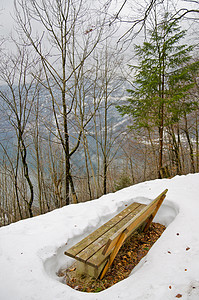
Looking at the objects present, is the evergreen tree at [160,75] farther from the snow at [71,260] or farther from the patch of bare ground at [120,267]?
the patch of bare ground at [120,267]

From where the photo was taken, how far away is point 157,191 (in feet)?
15.0

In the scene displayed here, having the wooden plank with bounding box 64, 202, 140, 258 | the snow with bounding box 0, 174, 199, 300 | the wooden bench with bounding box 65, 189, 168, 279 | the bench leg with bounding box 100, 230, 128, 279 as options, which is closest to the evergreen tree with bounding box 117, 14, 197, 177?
the snow with bounding box 0, 174, 199, 300

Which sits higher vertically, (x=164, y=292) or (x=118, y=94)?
→ (x=118, y=94)

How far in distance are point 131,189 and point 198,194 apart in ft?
5.55

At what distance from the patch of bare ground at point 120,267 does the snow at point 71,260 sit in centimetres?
17

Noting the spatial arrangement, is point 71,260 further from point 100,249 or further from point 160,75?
point 160,75

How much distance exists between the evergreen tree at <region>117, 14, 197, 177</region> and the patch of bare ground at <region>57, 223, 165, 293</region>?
4.93 meters

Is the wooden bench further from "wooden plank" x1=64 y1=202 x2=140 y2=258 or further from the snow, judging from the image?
the snow

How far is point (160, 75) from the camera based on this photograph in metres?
7.01

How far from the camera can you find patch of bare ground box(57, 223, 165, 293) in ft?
7.14

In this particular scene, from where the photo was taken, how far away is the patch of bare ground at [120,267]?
2178 mm

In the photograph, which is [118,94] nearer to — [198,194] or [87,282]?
[198,194]

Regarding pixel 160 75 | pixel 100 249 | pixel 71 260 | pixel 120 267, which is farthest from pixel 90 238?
pixel 160 75

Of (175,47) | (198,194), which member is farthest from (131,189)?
(175,47)
